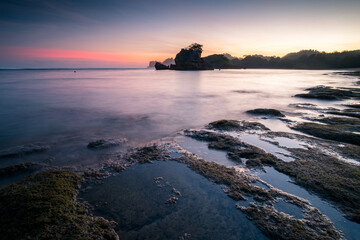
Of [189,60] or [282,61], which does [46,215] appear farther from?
[282,61]

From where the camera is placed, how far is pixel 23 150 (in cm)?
673

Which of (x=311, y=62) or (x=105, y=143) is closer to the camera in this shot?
(x=105, y=143)

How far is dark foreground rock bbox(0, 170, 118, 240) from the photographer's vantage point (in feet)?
10.1

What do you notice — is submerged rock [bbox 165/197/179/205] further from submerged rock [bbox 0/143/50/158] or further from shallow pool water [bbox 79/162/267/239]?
submerged rock [bbox 0/143/50/158]

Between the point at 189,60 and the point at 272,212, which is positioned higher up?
the point at 189,60

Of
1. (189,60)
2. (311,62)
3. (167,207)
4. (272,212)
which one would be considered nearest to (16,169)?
(167,207)

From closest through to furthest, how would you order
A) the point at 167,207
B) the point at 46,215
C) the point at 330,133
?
the point at 46,215, the point at 167,207, the point at 330,133

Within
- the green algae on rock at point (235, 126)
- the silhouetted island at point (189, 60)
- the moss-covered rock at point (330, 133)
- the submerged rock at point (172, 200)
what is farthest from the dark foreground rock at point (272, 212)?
the silhouetted island at point (189, 60)

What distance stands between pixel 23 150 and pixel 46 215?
4.90m

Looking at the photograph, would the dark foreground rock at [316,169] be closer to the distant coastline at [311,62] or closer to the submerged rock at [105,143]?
the submerged rock at [105,143]

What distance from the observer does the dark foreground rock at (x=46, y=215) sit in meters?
3.07

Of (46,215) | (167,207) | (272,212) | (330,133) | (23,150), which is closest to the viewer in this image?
(46,215)

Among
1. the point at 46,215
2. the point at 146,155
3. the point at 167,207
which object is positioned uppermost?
the point at 46,215

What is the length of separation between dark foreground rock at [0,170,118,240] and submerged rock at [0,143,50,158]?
282 cm
